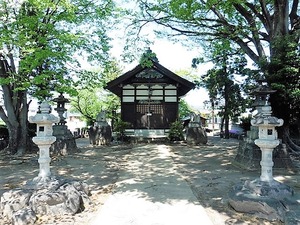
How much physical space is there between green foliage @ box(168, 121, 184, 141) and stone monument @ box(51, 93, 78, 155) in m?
6.18

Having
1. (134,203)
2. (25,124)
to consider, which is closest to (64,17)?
(25,124)

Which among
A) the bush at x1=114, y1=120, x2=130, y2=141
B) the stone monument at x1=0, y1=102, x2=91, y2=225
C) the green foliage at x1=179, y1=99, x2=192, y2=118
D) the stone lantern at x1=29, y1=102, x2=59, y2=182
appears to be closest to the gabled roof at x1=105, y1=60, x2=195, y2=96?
the bush at x1=114, y1=120, x2=130, y2=141

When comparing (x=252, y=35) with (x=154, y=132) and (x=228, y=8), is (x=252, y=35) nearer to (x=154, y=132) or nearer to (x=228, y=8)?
(x=228, y=8)

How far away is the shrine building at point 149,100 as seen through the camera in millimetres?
18328

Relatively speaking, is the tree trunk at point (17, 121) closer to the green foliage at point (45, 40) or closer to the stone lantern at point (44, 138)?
the green foliage at point (45, 40)

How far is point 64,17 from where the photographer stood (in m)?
10.6

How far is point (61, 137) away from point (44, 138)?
7368 millimetres

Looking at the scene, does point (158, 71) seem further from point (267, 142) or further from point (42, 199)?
point (42, 199)

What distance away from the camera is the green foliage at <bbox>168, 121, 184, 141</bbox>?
16891 millimetres

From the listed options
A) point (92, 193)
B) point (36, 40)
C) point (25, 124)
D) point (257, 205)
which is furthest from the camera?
point (25, 124)

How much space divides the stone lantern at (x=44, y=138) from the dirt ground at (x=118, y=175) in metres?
1.16

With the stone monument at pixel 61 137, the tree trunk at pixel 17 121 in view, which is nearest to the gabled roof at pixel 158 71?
the stone monument at pixel 61 137

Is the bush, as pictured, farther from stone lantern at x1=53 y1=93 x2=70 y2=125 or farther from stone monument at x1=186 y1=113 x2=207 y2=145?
stone lantern at x1=53 y1=93 x2=70 y2=125

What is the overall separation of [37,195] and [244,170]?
635 centimetres
